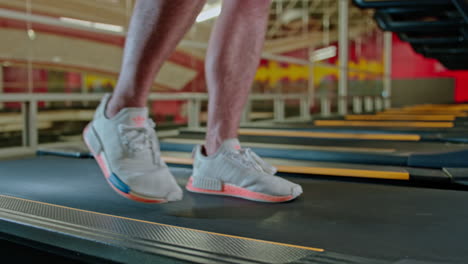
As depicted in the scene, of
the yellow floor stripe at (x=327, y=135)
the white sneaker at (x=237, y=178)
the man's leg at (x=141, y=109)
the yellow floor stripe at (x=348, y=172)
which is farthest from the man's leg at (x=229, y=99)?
the yellow floor stripe at (x=327, y=135)

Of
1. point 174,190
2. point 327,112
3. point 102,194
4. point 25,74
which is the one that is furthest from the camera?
point 327,112

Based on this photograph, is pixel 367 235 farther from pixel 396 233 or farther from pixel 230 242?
pixel 230 242

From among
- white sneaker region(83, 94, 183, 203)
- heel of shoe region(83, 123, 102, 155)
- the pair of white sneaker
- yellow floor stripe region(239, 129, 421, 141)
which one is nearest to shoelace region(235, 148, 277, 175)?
the pair of white sneaker

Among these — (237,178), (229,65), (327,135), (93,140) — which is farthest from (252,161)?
(327,135)

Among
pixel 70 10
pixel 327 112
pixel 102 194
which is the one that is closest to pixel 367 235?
pixel 102 194

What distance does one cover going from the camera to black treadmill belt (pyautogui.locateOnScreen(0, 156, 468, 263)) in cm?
70

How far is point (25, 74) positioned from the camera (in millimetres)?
2113

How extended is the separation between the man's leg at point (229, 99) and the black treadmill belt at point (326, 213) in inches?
1.9

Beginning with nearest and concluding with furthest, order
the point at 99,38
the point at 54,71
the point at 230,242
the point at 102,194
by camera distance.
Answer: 1. the point at 230,242
2. the point at 102,194
3. the point at 99,38
4. the point at 54,71

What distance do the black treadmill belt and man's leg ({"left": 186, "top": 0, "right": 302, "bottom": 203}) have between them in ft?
0.16

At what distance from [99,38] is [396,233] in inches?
91.3

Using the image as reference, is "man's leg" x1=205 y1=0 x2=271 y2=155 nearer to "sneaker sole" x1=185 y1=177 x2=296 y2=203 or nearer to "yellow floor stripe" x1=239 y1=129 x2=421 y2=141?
"sneaker sole" x1=185 y1=177 x2=296 y2=203

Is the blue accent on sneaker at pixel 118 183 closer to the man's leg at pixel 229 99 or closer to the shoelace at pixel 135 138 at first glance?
the shoelace at pixel 135 138

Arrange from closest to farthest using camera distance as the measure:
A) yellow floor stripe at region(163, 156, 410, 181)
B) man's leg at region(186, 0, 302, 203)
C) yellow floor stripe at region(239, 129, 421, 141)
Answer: man's leg at region(186, 0, 302, 203), yellow floor stripe at region(163, 156, 410, 181), yellow floor stripe at region(239, 129, 421, 141)
